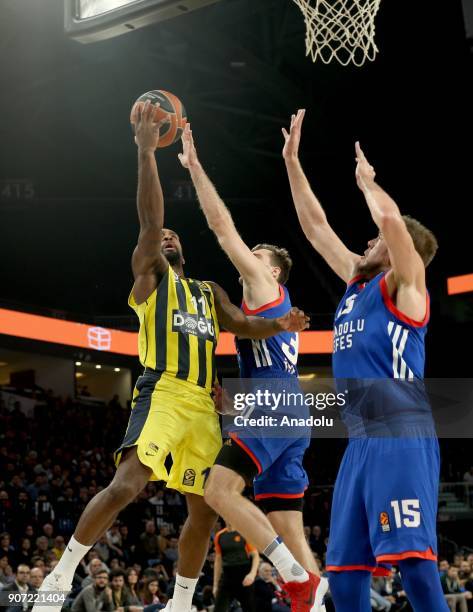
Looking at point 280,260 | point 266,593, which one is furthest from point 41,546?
point 280,260

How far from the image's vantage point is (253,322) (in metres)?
5.33

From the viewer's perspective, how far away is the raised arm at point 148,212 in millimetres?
5184

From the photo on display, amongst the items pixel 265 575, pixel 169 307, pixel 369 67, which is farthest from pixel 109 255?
pixel 169 307

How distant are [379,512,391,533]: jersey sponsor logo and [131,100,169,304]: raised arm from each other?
224 centimetres

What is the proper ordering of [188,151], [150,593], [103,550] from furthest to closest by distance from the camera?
[103,550], [150,593], [188,151]

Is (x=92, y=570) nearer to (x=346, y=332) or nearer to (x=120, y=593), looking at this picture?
(x=120, y=593)

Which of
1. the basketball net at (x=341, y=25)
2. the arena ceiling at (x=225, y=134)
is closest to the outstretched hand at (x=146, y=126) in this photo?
the basketball net at (x=341, y=25)

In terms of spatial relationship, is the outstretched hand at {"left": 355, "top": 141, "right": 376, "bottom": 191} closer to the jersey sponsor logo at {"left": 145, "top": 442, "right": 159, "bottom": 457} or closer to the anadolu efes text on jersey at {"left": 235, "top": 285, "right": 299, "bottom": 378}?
the anadolu efes text on jersey at {"left": 235, "top": 285, "right": 299, "bottom": 378}

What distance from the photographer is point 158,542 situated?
15.3 metres

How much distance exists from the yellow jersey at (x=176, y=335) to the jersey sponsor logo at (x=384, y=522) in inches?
74.1

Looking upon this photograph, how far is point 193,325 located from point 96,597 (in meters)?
5.75

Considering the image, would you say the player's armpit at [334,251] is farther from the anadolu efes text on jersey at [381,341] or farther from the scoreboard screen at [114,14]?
the scoreboard screen at [114,14]

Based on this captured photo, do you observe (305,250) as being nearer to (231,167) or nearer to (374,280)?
(231,167)

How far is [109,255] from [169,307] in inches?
904
